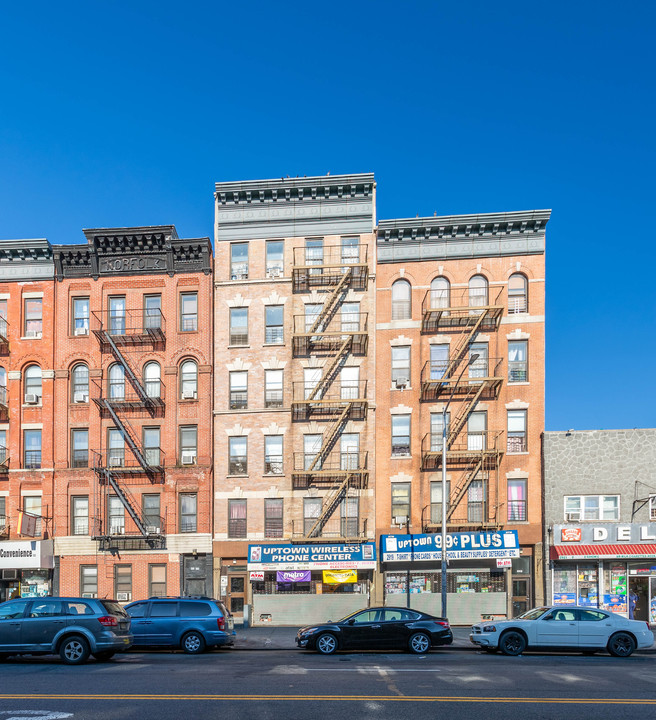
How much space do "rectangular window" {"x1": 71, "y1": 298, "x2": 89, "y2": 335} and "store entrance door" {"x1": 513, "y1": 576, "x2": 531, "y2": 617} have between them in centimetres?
2318

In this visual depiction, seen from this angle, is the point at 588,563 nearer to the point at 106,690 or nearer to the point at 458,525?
the point at 458,525

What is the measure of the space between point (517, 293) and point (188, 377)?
631 inches

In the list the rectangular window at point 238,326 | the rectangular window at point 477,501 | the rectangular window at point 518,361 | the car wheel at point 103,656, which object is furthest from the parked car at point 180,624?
the rectangular window at point 518,361

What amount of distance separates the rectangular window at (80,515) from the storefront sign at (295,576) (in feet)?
31.0

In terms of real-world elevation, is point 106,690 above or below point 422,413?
below

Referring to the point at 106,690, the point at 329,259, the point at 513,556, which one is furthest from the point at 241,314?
the point at 106,690

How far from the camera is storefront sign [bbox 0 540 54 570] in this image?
3328 cm

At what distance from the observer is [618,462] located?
32719 millimetres

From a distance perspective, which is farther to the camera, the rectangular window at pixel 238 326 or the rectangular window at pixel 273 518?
the rectangular window at pixel 238 326

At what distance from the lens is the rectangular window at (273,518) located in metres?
34.1

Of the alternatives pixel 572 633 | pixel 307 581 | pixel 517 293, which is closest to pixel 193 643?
pixel 572 633

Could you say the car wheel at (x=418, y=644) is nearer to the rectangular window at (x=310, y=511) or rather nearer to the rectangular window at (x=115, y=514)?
the rectangular window at (x=310, y=511)

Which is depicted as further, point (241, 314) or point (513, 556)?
point (241, 314)

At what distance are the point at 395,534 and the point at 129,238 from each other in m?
18.7
